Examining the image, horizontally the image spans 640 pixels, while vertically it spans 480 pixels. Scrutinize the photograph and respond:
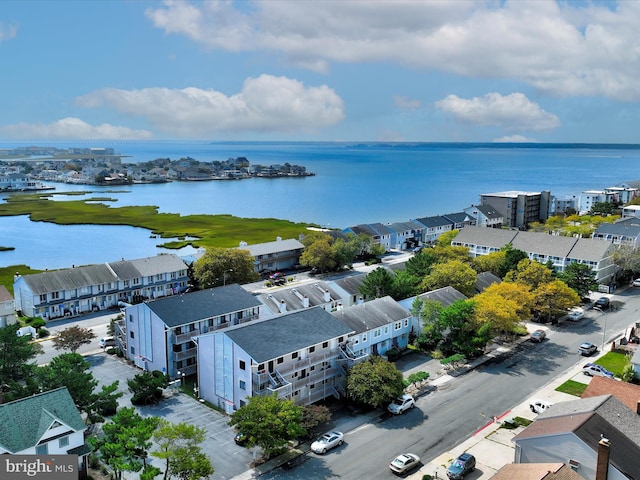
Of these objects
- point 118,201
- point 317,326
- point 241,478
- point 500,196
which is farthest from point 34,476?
point 118,201

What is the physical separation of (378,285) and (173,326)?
21060 mm

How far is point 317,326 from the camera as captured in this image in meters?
38.0

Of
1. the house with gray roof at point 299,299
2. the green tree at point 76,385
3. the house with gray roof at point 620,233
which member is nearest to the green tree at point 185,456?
the green tree at point 76,385

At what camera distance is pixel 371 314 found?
4384 centimetres

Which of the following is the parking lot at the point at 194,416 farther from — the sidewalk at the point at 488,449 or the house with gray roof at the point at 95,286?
the house with gray roof at the point at 95,286

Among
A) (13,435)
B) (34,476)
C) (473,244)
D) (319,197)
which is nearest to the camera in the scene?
(34,476)

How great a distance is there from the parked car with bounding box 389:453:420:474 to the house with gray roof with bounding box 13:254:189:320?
4124cm

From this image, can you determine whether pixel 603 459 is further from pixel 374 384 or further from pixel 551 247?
pixel 551 247

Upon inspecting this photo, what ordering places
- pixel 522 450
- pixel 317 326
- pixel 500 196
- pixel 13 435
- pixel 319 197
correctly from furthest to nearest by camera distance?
pixel 319 197, pixel 500 196, pixel 317 326, pixel 522 450, pixel 13 435

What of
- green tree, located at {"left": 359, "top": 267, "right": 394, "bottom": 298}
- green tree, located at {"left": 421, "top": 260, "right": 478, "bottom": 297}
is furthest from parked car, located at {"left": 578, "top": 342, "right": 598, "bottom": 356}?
green tree, located at {"left": 359, "top": 267, "right": 394, "bottom": 298}

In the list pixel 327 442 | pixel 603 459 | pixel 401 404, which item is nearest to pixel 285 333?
pixel 327 442

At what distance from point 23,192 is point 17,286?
14963cm

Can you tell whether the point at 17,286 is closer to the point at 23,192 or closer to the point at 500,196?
the point at 500,196

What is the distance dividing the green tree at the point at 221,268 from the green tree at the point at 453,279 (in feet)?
70.5
